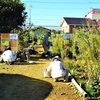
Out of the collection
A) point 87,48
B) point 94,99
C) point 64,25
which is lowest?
point 94,99

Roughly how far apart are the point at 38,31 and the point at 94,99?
21172 mm

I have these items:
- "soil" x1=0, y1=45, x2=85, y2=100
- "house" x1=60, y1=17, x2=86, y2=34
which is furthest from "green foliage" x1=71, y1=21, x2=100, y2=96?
"house" x1=60, y1=17, x2=86, y2=34

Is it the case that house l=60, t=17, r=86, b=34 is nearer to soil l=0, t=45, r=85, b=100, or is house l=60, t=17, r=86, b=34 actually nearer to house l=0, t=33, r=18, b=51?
house l=0, t=33, r=18, b=51

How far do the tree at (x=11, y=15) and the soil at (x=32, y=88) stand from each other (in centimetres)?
1602

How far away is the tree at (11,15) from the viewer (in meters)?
25.2

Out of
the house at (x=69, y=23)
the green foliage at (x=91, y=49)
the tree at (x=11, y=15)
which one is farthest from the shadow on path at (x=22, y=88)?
the house at (x=69, y=23)

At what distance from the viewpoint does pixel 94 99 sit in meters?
6.39

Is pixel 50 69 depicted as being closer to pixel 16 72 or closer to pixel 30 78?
pixel 30 78

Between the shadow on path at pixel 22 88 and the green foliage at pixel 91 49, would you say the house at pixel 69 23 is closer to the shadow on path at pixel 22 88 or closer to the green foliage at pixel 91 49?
the shadow on path at pixel 22 88

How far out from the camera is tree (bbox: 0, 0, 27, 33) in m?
25.2

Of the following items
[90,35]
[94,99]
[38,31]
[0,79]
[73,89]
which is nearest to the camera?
[94,99]

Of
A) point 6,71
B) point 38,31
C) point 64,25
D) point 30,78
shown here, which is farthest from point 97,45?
point 64,25

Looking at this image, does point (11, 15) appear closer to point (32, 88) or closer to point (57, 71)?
point (57, 71)

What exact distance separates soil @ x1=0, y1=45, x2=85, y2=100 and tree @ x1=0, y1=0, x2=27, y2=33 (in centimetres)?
1602
